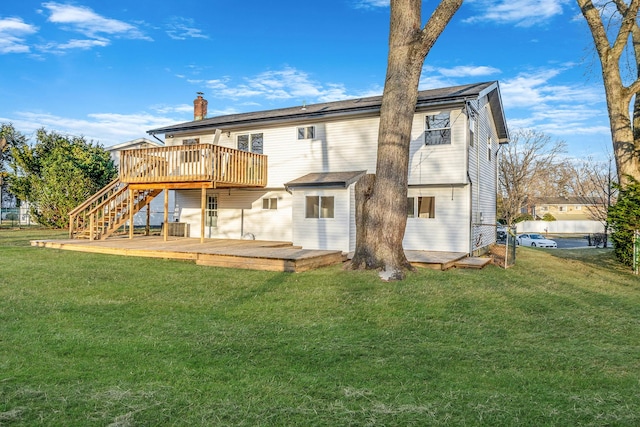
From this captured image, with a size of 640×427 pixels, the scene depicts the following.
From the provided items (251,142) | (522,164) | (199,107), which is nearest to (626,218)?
(251,142)

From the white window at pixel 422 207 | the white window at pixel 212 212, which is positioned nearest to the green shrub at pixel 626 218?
the white window at pixel 422 207

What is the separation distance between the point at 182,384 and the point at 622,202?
1348 centimetres

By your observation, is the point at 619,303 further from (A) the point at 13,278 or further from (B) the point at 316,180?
(A) the point at 13,278

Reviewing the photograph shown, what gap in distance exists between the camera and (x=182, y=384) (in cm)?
374

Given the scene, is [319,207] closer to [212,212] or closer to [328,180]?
[328,180]

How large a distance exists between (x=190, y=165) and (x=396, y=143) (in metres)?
8.30

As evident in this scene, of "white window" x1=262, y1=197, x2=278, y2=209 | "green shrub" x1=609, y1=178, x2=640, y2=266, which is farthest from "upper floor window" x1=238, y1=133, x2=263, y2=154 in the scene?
"green shrub" x1=609, y1=178, x2=640, y2=266

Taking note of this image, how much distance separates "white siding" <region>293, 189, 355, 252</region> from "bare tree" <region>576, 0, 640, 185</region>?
8.96 m

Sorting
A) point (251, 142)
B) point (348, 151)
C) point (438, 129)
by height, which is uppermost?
point (251, 142)

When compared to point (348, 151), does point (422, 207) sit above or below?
below

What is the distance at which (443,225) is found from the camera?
14.1m

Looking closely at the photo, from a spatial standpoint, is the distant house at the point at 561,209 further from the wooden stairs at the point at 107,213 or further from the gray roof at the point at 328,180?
the wooden stairs at the point at 107,213

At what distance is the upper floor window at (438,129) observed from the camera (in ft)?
45.4

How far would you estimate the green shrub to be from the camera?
1202 cm
